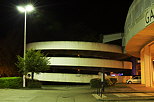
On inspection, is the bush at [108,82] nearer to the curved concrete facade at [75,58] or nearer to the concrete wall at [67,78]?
the concrete wall at [67,78]

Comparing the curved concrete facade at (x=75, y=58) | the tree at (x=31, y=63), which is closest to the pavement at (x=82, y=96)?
the tree at (x=31, y=63)

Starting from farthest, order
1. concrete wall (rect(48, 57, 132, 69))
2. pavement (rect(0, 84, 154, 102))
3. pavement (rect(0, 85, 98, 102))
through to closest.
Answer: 1. concrete wall (rect(48, 57, 132, 69))
2. pavement (rect(0, 85, 98, 102))
3. pavement (rect(0, 84, 154, 102))

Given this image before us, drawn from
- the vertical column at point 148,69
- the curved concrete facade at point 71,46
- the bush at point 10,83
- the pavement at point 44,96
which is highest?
the curved concrete facade at point 71,46

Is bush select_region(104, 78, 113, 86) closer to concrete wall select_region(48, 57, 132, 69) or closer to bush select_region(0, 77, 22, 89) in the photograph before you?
bush select_region(0, 77, 22, 89)

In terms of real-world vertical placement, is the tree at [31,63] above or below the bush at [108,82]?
above

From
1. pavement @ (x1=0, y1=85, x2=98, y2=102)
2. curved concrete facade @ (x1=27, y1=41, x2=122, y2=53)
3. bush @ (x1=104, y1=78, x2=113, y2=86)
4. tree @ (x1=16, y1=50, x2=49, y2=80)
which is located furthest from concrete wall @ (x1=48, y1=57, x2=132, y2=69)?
pavement @ (x1=0, y1=85, x2=98, y2=102)

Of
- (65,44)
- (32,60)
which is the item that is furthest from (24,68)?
(65,44)

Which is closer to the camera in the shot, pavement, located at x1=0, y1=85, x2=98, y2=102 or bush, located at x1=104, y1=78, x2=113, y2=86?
pavement, located at x1=0, y1=85, x2=98, y2=102

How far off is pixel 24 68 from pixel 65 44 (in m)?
12.6

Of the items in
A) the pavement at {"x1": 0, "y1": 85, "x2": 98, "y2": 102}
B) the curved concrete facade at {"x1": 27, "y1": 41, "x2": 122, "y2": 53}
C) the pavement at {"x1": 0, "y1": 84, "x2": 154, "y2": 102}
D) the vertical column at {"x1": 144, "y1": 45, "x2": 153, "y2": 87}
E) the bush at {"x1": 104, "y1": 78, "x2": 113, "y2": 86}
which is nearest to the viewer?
the pavement at {"x1": 0, "y1": 84, "x2": 154, "y2": 102}

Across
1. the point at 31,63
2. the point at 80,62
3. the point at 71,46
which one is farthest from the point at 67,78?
the point at 31,63

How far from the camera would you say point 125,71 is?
46.6 meters

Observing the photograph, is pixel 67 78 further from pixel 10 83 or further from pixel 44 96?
pixel 44 96

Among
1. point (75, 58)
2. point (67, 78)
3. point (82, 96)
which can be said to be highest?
point (75, 58)
